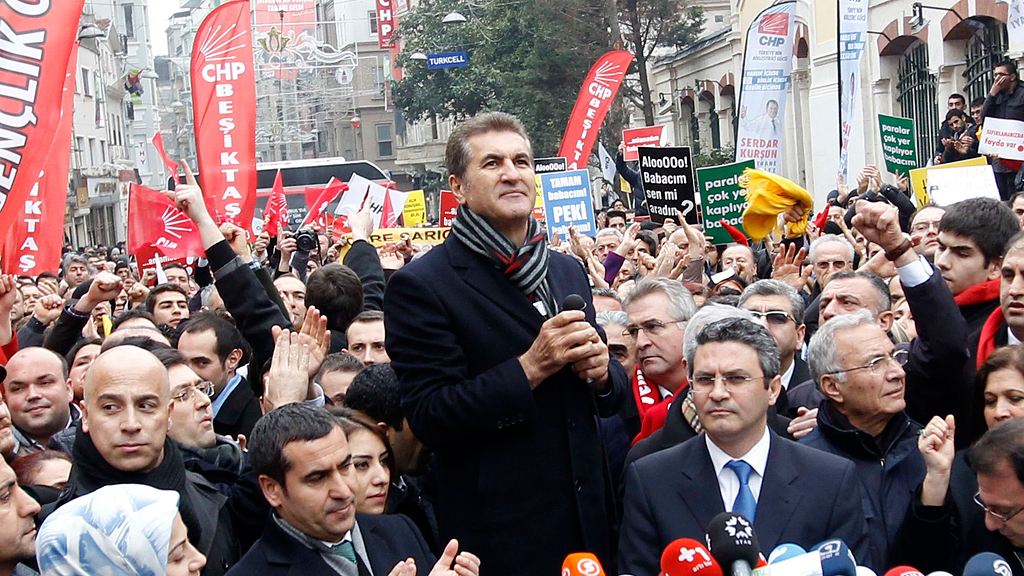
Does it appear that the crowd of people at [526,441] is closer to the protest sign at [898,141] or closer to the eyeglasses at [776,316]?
the eyeglasses at [776,316]

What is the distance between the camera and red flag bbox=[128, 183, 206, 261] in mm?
12609

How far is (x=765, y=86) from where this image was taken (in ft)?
43.5

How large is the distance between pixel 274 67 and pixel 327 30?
95.2ft

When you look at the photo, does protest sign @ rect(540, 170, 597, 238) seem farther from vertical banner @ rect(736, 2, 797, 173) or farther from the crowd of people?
the crowd of people

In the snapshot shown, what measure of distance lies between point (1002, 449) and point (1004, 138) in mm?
7634

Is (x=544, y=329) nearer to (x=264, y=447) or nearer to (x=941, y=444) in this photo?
(x=264, y=447)

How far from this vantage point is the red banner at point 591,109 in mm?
16875

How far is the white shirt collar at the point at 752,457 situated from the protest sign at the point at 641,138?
45.0 feet

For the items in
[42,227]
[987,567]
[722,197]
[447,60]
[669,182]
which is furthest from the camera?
[447,60]

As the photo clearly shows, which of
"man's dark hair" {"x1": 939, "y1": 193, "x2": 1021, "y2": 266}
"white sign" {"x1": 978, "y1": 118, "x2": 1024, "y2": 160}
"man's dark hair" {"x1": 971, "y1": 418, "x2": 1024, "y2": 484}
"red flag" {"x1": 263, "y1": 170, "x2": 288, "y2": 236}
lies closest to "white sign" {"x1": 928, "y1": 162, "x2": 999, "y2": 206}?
"white sign" {"x1": 978, "y1": 118, "x2": 1024, "y2": 160}

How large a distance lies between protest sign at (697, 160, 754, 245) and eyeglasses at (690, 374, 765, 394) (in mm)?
7000

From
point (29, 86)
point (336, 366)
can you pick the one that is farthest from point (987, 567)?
point (29, 86)

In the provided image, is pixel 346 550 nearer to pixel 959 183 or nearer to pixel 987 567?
pixel 987 567

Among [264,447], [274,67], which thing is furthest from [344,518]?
[274,67]
